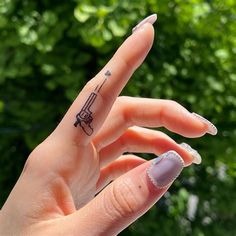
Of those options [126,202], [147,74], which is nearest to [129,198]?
[126,202]

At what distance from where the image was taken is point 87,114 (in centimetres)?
124

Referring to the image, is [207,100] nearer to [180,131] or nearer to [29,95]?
[29,95]

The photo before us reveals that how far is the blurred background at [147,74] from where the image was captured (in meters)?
1.98

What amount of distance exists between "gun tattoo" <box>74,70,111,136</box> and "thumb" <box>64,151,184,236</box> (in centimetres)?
17

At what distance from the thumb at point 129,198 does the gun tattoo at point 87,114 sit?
17 cm

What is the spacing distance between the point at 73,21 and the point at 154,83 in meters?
0.39

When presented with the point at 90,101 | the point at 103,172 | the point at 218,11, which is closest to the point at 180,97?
the point at 218,11

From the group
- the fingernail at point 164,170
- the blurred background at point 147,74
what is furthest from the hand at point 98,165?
the blurred background at point 147,74

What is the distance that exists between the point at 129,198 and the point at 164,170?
0.08 m

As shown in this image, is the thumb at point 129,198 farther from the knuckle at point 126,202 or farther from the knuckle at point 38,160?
the knuckle at point 38,160

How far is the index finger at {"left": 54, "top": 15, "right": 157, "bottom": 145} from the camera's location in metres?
1.21

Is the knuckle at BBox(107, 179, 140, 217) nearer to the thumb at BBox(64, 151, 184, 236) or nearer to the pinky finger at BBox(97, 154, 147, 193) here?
the thumb at BBox(64, 151, 184, 236)

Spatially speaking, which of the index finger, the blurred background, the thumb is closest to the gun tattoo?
the index finger

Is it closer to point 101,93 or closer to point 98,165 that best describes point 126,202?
point 101,93
